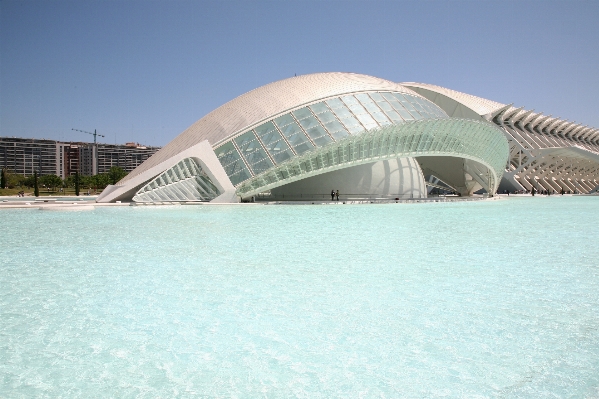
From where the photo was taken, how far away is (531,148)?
236 ft

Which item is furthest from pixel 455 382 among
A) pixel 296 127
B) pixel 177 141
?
pixel 177 141

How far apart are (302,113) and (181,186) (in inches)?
384

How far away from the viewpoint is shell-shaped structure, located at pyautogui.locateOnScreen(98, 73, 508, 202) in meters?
30.1

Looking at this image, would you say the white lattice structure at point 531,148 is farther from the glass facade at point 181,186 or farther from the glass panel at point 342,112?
the glass facade at point 181,186

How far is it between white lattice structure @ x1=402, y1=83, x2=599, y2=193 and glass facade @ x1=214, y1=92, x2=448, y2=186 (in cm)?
4216

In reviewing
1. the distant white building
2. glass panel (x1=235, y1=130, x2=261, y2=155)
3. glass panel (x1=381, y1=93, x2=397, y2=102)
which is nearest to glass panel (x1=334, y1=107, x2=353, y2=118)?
glass panel (x1=381, y1=93, x2=397, y2=102)

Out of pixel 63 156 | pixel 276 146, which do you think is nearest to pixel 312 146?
pixel 276 146

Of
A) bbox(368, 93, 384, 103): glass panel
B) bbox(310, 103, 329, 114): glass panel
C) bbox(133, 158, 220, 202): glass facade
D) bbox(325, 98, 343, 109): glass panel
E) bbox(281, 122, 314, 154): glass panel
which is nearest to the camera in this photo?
bbox(133, 158, 220, 202): glass facade

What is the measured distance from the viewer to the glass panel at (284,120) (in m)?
32.6

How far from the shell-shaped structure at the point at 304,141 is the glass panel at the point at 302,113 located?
69mm

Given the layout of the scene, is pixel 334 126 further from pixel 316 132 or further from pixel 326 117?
pixel 316 132

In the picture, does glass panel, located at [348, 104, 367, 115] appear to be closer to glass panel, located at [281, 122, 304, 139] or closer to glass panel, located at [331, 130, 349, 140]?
glass panel, located at [331, 130, 349, 140]

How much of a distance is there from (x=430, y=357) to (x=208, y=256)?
6.56 metres

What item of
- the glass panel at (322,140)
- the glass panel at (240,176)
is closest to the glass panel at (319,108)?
the glass panel at (322,140)
